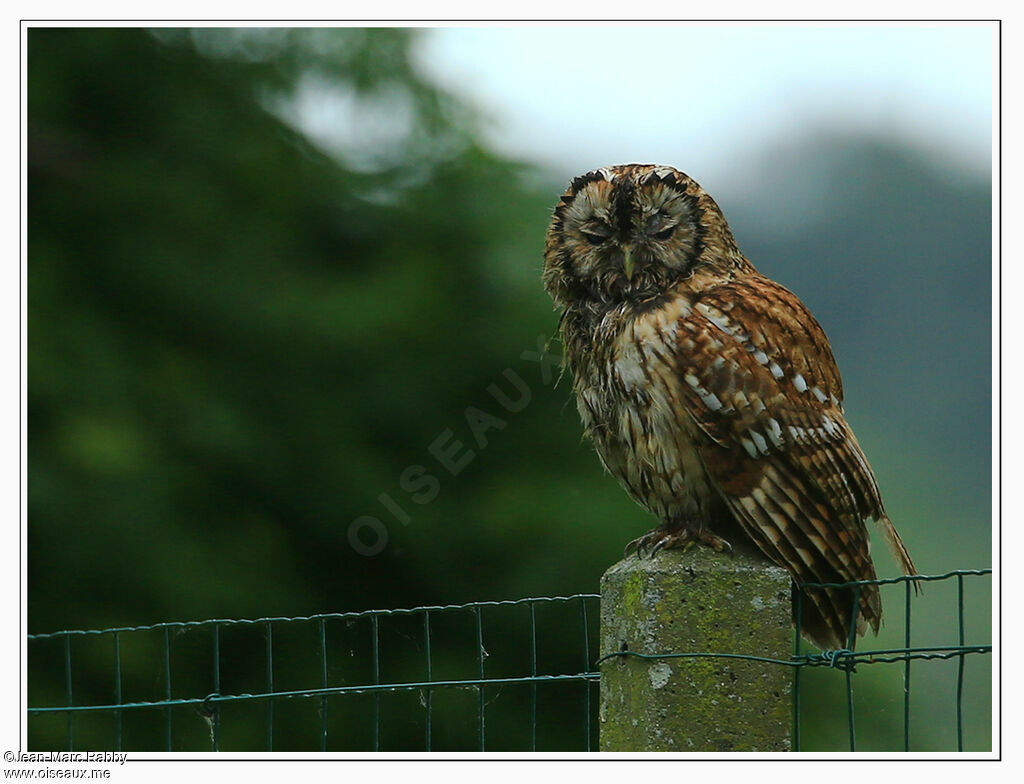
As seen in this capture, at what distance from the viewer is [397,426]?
5445 mm

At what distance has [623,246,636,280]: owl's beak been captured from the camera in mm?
3432

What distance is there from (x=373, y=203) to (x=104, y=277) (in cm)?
129

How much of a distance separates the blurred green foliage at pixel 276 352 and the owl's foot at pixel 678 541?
1.48 m

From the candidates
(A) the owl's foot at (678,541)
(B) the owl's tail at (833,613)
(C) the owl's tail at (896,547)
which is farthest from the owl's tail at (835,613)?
(A) the owl's foot at (678,541)

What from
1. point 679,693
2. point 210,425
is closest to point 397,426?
point 210,425

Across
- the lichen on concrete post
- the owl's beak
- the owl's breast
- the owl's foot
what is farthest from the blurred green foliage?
the lichen on concrete post

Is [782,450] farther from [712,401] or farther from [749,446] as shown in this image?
[712,401]

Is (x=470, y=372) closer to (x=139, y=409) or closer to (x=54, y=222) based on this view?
(x=139, y=409)

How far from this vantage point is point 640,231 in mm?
3457

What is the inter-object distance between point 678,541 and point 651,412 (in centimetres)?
40

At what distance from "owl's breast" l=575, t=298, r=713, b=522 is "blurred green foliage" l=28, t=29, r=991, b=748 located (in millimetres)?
1325

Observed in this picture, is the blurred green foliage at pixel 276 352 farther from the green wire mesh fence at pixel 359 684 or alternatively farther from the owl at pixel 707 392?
the owl at pixel 707 392

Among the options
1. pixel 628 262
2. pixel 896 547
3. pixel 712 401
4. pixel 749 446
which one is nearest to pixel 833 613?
pixel 896 547

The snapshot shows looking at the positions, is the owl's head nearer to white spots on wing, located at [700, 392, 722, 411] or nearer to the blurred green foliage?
white spots on wing, located at [700, 392, 722, 411]
